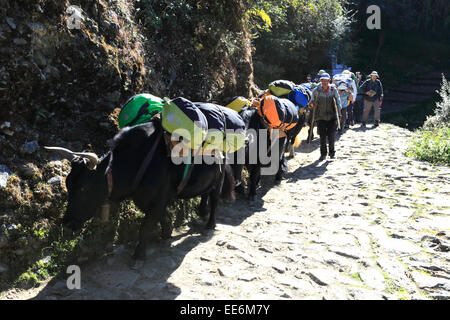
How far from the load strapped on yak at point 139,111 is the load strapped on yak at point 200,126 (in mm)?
402

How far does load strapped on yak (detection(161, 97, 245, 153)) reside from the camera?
4.46 metres

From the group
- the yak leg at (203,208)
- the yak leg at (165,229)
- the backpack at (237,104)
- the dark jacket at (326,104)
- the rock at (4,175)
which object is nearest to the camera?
the rock at (4,175)

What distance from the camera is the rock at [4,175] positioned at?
407 cm

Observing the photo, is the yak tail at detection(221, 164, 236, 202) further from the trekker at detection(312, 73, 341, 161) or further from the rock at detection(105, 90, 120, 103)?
the trekker at detection(312, 73, 341, 161)

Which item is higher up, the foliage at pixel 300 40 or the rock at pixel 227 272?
the foliage at pixel 300 40

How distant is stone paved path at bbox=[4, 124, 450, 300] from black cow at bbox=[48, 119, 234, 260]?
1.68 feet

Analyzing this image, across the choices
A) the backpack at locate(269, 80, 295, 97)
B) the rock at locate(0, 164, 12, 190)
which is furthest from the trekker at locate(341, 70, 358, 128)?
the rock at locate(0, 164, 12, 190)

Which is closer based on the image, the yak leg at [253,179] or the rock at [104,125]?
the rock at [104,125]

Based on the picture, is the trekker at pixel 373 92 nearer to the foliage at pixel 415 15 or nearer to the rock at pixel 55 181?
the rock at pixel 55 181

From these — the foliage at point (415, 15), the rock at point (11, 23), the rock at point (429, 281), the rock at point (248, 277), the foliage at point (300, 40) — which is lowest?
the rock at point (429, 281)

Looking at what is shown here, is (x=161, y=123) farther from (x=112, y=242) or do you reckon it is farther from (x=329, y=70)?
(x=329, y=70)

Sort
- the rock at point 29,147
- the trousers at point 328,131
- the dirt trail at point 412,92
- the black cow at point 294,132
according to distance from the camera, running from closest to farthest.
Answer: the rock at point 29,147 < the black cow at point 294,132 < the trousers at point 328,131 < the dirt trail at point 412,92

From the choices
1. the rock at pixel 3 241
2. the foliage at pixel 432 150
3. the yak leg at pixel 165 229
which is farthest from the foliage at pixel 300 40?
the rock at pixel 3 241

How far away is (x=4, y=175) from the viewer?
13.6 ft
